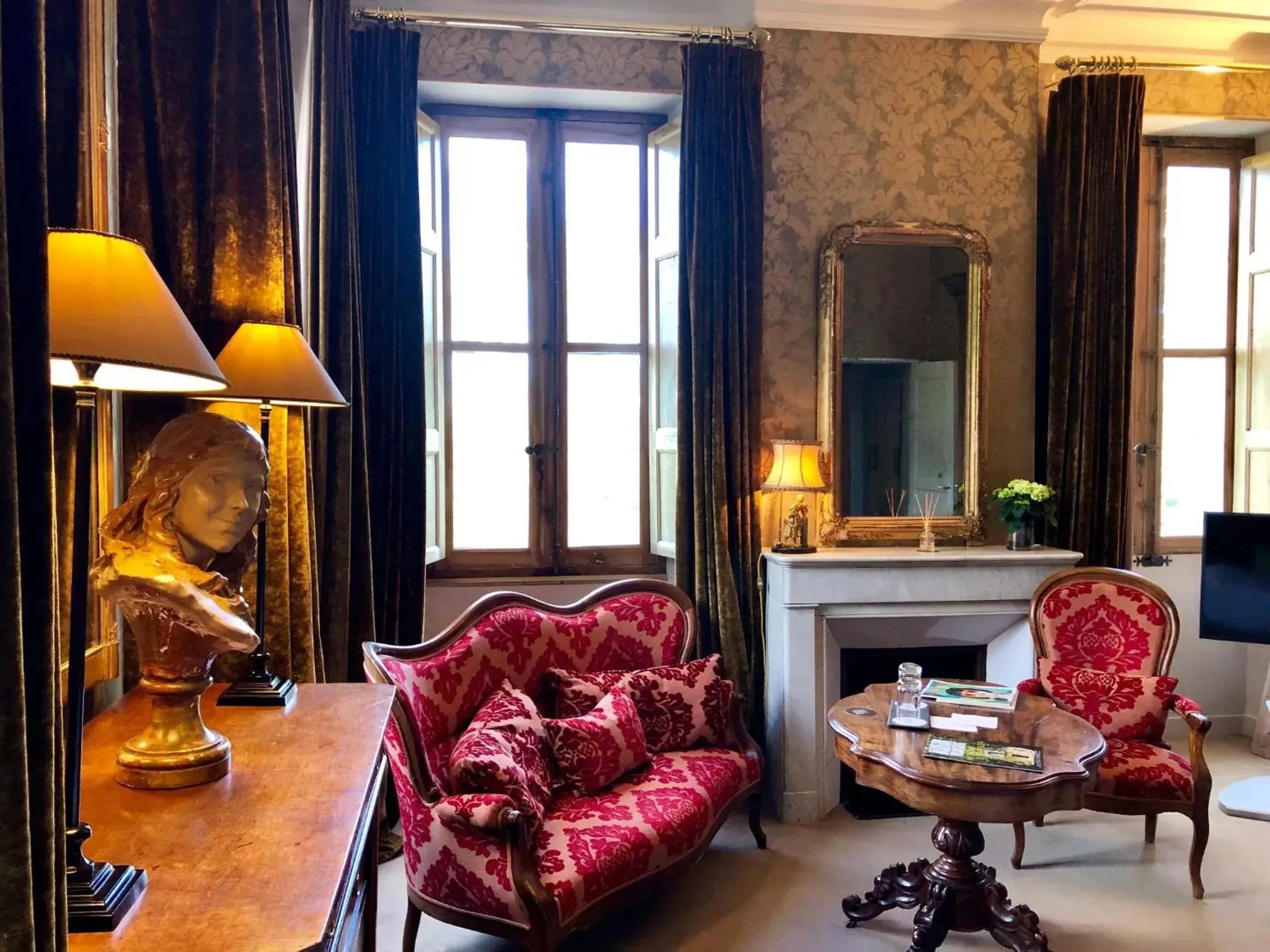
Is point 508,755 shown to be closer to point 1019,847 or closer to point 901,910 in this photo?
point 901,910

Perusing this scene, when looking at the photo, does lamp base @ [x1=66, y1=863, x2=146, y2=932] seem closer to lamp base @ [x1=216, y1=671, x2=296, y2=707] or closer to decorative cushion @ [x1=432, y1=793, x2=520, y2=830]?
lamp base @ [x1=216, y1=671, x2=296, y2=707]

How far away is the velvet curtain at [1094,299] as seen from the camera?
149 inches

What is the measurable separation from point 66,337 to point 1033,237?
3931 mm

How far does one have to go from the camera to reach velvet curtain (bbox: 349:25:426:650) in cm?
332

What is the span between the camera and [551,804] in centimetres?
253

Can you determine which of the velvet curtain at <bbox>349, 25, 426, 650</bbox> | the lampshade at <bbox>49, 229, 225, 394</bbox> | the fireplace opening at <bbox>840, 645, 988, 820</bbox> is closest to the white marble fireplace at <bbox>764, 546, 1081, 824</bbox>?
the fireplace opening at <bbox>840, 645, 988, 820</bbox>

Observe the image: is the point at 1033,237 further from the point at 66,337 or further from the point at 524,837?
the point at 66,337

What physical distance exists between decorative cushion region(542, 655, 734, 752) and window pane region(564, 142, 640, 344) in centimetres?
163

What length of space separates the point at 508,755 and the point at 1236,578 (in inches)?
116

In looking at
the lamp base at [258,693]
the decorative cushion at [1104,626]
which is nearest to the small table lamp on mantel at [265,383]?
the lamp base at [258,693]

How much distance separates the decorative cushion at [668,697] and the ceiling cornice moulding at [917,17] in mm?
2742

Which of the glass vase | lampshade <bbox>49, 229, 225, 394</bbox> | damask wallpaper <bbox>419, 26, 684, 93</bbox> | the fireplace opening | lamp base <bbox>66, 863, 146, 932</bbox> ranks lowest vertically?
the fireplace opening

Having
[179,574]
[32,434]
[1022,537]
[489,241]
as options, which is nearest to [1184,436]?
[1022,537]

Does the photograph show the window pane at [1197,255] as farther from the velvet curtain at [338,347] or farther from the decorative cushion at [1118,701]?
the velvet curtain at [338,347]
